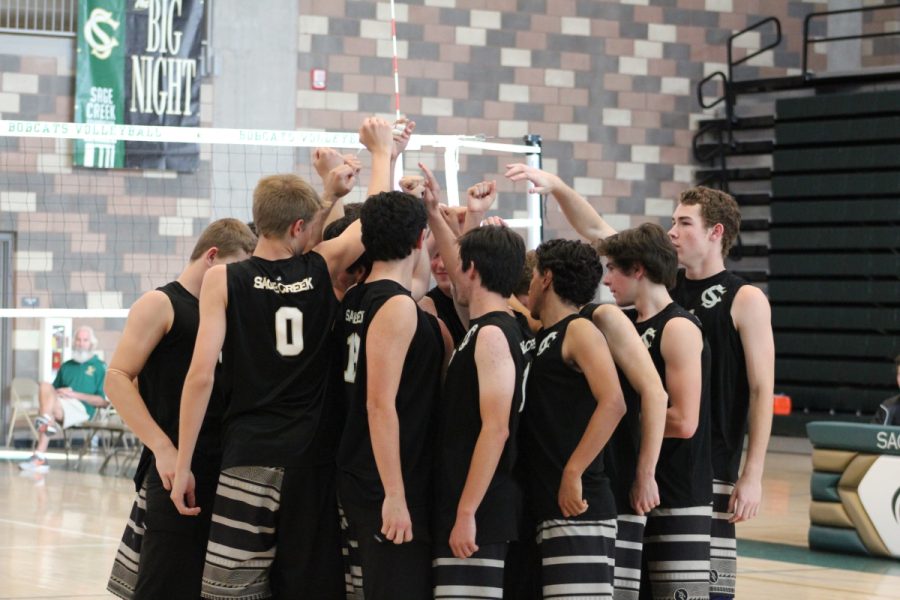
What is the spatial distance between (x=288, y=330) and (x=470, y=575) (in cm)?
93

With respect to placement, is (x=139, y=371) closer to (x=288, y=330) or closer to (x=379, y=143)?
(x=288, y=330)

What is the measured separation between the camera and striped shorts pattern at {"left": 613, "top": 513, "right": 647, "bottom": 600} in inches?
164

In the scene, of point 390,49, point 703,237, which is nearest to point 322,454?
point 703,237

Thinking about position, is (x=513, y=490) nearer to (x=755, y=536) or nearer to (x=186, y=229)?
(x=755, y=536)

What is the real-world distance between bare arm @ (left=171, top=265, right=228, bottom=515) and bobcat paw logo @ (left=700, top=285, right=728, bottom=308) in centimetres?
177

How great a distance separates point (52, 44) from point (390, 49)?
3.97 meters

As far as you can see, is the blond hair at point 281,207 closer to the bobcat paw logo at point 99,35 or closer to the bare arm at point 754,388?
the bare arm at point 754,388

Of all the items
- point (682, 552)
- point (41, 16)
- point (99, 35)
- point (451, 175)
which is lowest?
point (682, 552)

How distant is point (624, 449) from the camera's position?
14.1 ft

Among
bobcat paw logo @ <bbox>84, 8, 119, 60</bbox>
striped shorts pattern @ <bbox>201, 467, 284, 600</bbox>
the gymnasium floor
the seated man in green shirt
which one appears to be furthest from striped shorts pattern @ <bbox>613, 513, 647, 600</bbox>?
bobcat paw logo @ <bbox>84, 8, 119, 60</bbox>

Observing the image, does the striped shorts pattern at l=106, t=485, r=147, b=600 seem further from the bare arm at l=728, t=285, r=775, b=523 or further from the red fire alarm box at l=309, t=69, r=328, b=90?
the red fire alarm box at l=309, t=69, r=328, b=90

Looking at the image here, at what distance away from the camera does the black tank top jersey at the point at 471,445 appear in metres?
3.78

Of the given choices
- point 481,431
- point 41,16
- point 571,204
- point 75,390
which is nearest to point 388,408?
point 481,431

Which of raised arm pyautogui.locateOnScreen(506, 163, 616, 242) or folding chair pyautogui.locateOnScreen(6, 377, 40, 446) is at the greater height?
raised arm pyautogui.locateOnScreen(506, 163, 616, 242)
